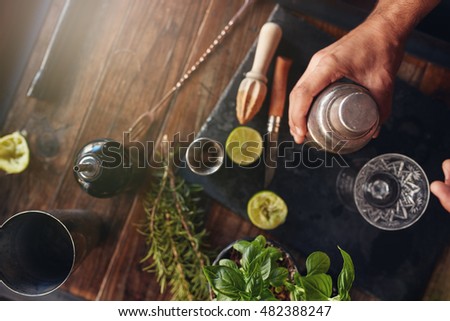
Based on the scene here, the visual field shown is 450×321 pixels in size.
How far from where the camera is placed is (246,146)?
0.80 metres

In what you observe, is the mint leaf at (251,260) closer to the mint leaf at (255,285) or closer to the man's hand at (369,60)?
the mint leaf at (255,285)

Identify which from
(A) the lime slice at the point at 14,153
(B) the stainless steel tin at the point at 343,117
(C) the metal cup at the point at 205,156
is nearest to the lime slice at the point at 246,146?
(C) the metal cup at the point at 205,156

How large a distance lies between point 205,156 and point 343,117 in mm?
285

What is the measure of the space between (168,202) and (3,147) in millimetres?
343

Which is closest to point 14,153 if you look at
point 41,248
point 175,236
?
point 41,248

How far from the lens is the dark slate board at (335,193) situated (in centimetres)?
81

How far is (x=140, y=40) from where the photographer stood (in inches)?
33.2

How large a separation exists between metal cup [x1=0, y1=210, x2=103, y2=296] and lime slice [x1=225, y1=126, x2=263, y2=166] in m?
0.30

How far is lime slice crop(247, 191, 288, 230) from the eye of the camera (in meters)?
0.79

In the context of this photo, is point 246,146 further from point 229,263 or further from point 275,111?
point 229,263

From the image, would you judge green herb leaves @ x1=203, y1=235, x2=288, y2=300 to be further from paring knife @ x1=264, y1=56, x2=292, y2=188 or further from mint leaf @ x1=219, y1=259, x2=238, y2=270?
paring knife @ x1=264, y1=56, x2=292, y2=188

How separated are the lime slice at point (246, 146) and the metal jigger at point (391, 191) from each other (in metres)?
0.20
